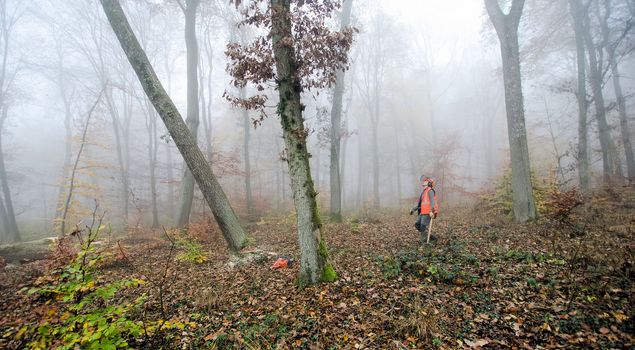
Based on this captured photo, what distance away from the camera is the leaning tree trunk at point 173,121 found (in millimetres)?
6812

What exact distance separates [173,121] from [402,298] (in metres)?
6.87

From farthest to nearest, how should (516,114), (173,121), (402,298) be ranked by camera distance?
(516,114) → (173,121) → (402,298)

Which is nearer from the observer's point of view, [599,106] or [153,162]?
[599,106]

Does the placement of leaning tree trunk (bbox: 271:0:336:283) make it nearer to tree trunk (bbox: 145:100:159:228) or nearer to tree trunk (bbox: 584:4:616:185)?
tree trunk (bbox: 145:100:159:228)

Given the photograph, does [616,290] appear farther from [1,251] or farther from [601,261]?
[1,251]

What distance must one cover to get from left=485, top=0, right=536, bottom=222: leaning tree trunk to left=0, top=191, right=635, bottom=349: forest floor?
983mm

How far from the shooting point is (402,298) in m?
4.35

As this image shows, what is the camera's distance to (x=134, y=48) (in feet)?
22.3

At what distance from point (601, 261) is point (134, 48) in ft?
36.1

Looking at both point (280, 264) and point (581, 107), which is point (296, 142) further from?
point (581, 107)

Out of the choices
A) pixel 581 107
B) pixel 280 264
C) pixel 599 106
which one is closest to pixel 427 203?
pixel 280 264

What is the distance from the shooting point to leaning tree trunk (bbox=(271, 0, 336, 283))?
481 cm

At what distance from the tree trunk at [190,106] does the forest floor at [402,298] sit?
4.22 meters

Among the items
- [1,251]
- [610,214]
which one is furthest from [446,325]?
[1,251]
